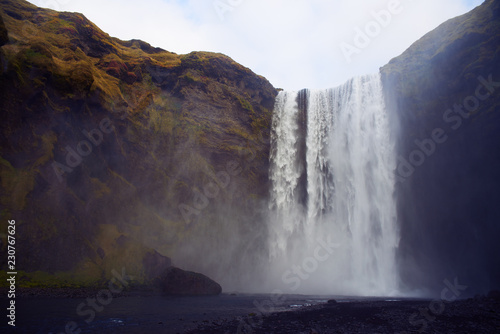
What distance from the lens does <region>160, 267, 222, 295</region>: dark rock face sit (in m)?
28.7

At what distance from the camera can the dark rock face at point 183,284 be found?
28.7m

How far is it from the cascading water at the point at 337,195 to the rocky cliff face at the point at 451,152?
2.28 meters

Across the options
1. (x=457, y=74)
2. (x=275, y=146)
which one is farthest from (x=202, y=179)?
(x=457, y=74)

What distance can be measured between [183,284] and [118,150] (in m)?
18.7

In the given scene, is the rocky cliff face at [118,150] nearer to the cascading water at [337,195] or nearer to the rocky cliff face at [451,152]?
the cascading water at [337,195]

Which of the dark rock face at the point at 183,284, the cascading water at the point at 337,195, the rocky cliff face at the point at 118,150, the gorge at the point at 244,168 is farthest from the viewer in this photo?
the cascading water at the point at 337,195

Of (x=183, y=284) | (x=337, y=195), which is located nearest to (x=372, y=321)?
(x=183, y=284)

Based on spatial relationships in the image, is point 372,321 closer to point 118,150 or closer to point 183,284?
point 183,284

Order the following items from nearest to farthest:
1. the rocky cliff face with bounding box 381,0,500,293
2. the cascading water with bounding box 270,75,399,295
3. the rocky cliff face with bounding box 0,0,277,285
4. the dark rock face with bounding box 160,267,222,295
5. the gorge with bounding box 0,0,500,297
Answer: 1. the rocky cliff face with bounding box 0,0,277,285
2. the dark rock face with bounding box 160,267,222,295
3. the gorge with bounding box 0,0,500,297
4. the rocky cliff face with bounding box 381,0,500,293
5. the cascading water with bounding box 270,75,399,295

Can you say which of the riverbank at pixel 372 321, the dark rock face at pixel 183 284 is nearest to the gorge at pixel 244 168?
the dark rock face at pixel 183 284

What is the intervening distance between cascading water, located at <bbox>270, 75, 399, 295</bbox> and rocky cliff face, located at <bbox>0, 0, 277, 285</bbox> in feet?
15.1

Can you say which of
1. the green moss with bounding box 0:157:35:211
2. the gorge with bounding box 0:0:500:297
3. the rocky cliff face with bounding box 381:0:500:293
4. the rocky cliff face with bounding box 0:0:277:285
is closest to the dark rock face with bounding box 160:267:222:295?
the gorge with bounding box 0:0:500:297

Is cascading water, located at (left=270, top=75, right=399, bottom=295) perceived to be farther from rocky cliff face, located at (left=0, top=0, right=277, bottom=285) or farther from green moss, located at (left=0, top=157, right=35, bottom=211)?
green moss, located at (left=0, top=157, right=35, bottom=211)

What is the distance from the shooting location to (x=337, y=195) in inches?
1575
